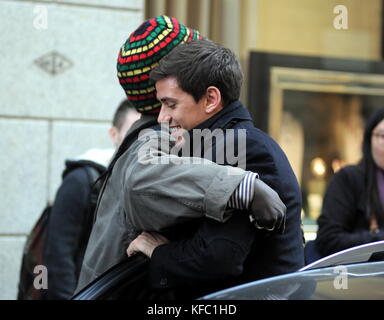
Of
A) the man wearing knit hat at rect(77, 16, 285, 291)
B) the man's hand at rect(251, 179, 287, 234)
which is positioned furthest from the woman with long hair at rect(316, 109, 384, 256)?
the man's hand at rect(251, 179, 287, 234)

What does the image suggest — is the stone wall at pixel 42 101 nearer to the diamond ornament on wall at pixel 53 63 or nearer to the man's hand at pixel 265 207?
the diamond ornament on wall at pixel 53 63

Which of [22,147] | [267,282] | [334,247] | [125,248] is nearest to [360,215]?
[334,247]

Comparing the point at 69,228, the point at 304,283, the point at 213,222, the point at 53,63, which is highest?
the point at 53,63

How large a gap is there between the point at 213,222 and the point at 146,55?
70 cm

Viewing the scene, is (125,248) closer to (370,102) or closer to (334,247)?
(334,247)

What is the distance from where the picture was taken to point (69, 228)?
3.88 meters

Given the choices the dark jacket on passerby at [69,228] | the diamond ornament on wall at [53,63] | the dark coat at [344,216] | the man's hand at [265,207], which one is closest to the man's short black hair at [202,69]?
the man's hand at [265,207]

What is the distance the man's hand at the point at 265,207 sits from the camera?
2057 millimetres

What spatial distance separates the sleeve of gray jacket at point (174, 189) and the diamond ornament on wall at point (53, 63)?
149 inches

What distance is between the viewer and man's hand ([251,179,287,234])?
6.75 feet

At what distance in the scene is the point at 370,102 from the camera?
22.1ft

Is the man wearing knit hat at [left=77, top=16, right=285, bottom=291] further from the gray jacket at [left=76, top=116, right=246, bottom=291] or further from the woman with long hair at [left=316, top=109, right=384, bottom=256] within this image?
the woman with long hair at [left=316, top=109, right=384, bottom=256]

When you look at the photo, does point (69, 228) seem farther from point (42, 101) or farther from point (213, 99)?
point (42, 101)

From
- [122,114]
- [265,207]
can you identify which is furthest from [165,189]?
[122,114]
